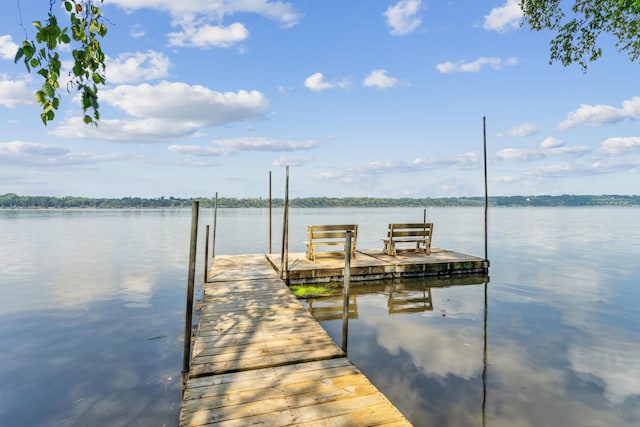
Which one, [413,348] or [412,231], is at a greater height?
[412,231]

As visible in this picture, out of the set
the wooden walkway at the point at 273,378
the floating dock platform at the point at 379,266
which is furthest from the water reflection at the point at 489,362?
the wooden walkway at the point at 273,378

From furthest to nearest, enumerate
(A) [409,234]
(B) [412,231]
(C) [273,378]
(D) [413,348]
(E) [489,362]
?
(B) [412,231] < (A) [409,234] < (D) [413,348] < (E) [489,362] < (C) [273,378]

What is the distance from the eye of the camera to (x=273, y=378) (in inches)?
217

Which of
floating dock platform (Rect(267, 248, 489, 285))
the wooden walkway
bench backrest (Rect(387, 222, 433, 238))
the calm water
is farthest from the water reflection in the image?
bench backrest (Rect(387, 222, 433, 238))

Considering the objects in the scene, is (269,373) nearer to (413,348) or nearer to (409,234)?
(413,348)

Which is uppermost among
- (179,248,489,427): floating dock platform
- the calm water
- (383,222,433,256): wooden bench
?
(383,222,433,256): wooden bench

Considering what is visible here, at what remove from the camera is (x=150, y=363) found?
877cm

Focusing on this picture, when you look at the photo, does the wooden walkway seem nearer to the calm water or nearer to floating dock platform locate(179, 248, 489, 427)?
floating dock platform locate(179, 248, 489, 427)

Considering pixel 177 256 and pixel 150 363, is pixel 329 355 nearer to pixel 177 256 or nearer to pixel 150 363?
pixel 150 363

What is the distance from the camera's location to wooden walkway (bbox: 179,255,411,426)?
14.7 feet

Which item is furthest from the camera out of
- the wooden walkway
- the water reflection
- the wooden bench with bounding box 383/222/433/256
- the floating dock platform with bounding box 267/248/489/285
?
the wooden bench with bounding box 383/222/433/256

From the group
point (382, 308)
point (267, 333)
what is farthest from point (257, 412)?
point (382, 308)

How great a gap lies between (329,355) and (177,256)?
2394cm

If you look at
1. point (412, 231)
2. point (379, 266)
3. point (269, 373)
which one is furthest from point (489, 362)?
point (412, 231)
